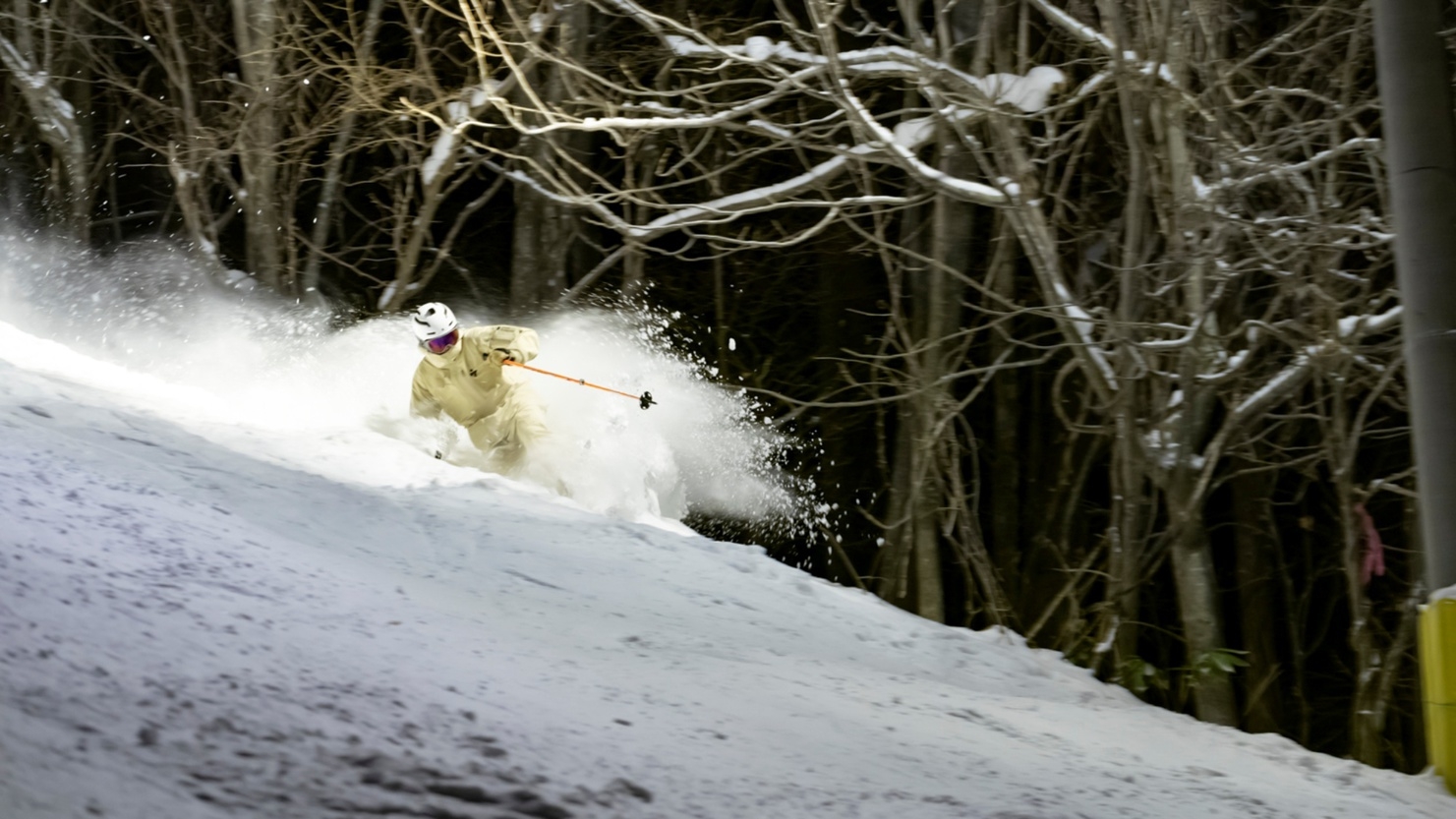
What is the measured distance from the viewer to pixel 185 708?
306 cm

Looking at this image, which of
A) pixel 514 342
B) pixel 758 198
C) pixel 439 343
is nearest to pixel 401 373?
pixel 439 343

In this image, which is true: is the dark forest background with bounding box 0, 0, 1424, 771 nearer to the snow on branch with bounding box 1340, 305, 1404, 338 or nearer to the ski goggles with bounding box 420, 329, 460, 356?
the snow on branch with bounding box 1340, 305, 1404, 338

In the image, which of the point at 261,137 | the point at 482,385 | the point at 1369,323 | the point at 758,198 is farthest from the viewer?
the point at 261,137

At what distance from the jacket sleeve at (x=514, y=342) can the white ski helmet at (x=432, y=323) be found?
1.06ft

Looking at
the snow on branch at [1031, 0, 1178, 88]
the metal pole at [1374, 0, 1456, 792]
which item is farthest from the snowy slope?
the snow on branch at [1031, 0, 1178, 88]

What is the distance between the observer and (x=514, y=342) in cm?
875

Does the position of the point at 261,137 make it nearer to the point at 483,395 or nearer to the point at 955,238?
the point at 483,395

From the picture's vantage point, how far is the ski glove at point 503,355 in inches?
344

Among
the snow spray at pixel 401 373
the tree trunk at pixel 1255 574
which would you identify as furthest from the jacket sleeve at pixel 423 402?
the tree trunk at pixel 1255 574

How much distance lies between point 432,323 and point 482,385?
1.96 feet

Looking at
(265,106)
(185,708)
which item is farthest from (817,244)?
(185,708)

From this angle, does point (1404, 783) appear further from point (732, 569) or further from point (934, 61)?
point (934, 61)

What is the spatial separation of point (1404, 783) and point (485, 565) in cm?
363

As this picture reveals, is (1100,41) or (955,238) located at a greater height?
(1100,41)
